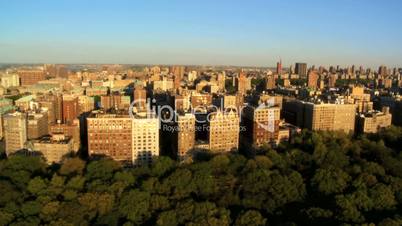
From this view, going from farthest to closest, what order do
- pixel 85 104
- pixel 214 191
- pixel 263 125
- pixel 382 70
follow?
pixel 382 70 → pixel 85 104 → pixel 263 125 → pixel 214 191

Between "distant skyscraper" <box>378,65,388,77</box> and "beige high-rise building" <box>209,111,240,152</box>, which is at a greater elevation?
"distant skyscraper" <box>378,65,388,77</box>

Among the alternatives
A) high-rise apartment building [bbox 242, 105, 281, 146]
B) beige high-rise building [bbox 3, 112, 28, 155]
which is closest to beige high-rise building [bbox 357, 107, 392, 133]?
high-rise apartment building [bbox 242, 105, 281, 146]

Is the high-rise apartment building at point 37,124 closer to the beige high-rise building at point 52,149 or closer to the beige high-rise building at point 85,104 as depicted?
the beige high-rise building at point 52,149

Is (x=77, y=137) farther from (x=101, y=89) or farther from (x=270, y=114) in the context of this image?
(x=101, y=89)

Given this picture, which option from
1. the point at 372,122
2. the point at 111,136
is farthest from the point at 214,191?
the point at 372,122

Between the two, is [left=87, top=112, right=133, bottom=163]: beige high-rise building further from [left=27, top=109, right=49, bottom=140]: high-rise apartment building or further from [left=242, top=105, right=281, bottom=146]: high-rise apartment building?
[left=242, top=105, right=281, bottom=146]: high-rise apartment building

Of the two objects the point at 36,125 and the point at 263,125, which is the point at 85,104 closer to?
the point at 36,125
